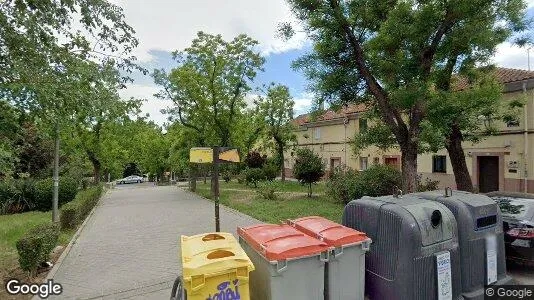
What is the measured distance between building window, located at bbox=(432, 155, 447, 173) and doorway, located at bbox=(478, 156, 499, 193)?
2033 mm

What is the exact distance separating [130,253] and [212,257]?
5745 mm

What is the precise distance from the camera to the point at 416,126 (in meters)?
11.0

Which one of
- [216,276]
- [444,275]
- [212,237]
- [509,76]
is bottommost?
[444,275]

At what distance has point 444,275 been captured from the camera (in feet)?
13.8

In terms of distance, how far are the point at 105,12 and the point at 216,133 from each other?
16.8m

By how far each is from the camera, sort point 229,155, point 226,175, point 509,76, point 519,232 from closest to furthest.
A: point 229,155 → point 519,232 → point 509,76 → point 226,175

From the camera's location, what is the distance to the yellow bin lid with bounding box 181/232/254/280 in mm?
3387

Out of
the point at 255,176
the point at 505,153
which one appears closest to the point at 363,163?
the point at 255,176

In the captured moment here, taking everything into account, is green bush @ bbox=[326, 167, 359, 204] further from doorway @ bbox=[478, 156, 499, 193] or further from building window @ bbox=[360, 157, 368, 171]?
building window @ bbox=[360, 157, 368, 171]

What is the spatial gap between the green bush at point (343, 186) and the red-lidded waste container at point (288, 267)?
11.5 metres

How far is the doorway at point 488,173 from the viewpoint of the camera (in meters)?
17.5

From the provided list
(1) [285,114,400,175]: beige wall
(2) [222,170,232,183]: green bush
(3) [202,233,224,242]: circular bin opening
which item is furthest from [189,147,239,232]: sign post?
(2) [222,170,232,183]: green bush

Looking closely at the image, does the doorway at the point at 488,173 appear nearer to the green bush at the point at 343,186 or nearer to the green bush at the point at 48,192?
the green bush at the point at 343,186

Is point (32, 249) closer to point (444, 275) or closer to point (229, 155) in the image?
point (229, 155)
